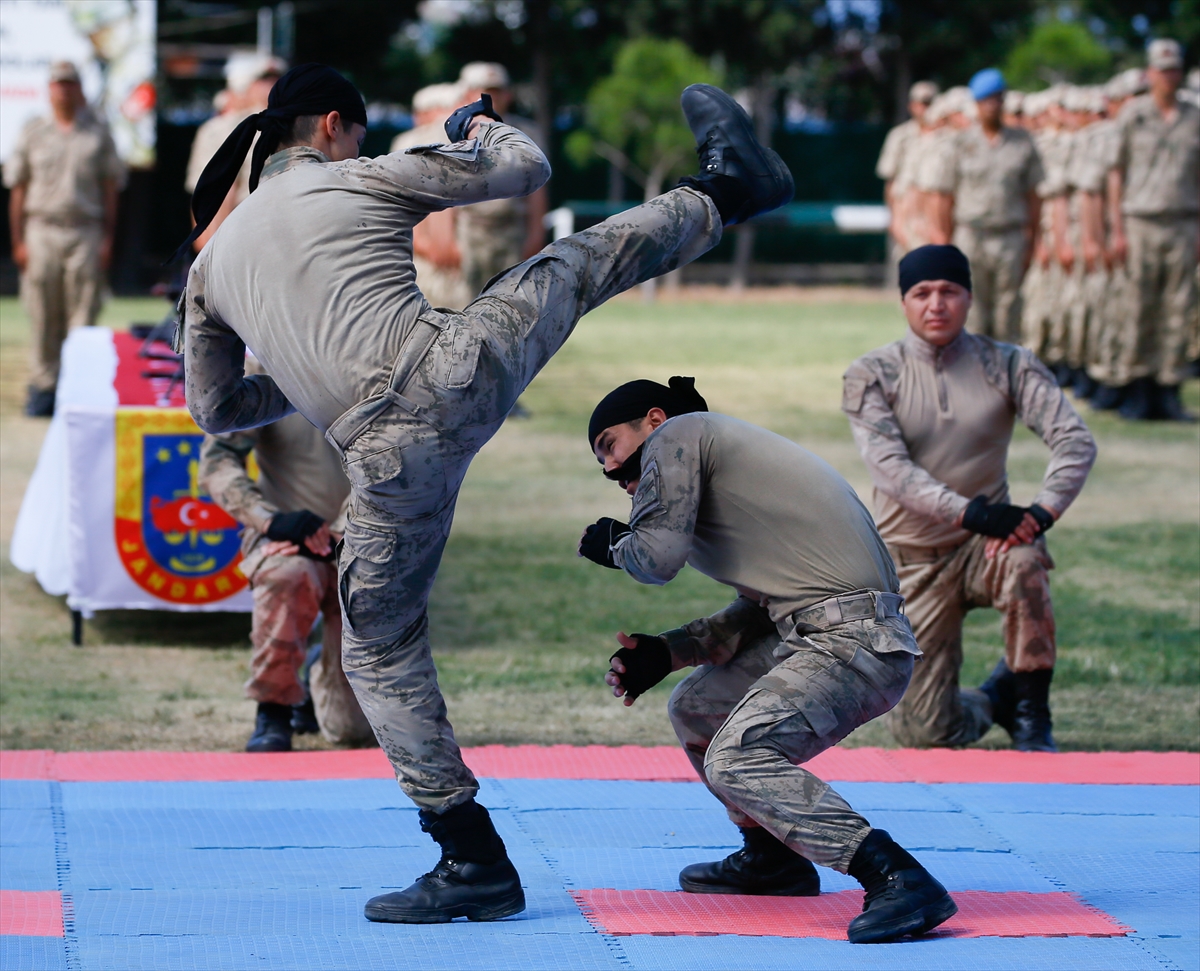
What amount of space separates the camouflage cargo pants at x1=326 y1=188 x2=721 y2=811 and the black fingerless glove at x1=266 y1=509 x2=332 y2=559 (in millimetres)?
1739

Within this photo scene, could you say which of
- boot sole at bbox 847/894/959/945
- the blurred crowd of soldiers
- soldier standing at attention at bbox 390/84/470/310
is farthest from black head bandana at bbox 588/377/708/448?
the blurred crowd of soldiers

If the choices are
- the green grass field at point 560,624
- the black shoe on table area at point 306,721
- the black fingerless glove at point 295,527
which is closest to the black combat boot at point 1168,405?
the green grass field at point 560,624

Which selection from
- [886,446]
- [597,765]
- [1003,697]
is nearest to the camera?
[597,765]

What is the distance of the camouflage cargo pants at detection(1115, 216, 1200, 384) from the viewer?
44.4 ft

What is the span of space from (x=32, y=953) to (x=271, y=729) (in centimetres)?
216

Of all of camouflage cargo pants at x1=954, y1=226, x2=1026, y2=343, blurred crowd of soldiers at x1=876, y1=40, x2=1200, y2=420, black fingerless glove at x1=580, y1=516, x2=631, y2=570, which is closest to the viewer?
black fingerless glove at x1=580, y1=516, x2=631, y2=570

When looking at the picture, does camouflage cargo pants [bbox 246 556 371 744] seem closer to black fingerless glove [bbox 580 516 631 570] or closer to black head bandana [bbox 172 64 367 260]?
black fingerless glove [bbox 580 516 631 570]

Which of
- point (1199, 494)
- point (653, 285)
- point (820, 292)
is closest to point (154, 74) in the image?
point (653, 285)

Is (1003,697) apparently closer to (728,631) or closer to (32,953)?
(728,631)

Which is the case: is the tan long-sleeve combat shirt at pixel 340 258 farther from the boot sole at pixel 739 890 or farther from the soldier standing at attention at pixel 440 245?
the soldier standing at attention at pixel 440 245

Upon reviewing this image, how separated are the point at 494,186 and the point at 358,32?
3504 cm

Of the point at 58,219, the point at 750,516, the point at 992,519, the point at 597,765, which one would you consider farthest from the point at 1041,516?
the point at 58,219

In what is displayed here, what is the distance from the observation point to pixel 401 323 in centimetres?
359

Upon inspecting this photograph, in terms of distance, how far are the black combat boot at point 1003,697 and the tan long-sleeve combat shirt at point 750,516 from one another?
6.58ft
